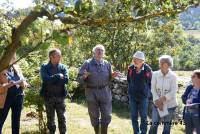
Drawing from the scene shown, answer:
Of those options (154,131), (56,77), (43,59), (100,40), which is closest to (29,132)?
(43,59)

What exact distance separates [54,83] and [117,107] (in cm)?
615

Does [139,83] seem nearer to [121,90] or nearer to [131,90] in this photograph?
[131,90]

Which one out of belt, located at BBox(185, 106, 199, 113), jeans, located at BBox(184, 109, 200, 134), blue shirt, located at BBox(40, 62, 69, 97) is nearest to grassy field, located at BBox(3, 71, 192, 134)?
blue shirt, located at BBox(40, 62, 69, 97)

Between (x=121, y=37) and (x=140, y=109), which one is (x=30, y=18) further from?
(x=121, y=37)

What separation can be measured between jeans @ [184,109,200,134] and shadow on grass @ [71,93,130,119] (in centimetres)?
495

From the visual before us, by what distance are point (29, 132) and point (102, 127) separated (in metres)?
1.92

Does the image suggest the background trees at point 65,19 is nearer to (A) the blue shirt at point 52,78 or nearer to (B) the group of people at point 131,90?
(B) the group of people at point 131,90

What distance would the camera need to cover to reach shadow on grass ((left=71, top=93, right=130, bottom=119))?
39.6 feet

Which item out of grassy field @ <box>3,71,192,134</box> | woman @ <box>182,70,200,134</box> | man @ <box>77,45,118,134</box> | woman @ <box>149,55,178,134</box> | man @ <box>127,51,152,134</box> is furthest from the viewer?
grassy field @ <box>3,71,192,134</box>

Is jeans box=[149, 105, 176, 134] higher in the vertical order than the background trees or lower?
lower

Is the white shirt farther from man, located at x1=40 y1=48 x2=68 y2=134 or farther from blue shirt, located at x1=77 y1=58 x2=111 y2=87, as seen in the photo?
man, located at x1=40 y1=48 x2=68 y2=134

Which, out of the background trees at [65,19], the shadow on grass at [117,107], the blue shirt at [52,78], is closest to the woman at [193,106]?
the blue shirt at [52,78]

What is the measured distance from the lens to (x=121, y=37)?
68.8 feet

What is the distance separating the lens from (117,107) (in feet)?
42.9
